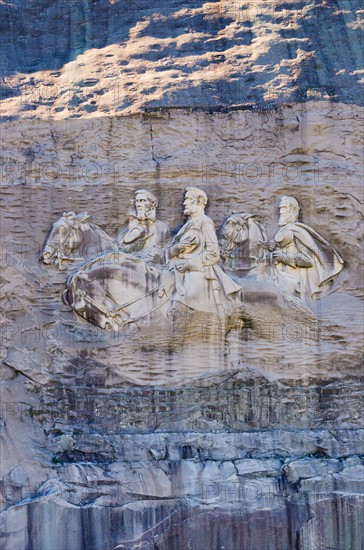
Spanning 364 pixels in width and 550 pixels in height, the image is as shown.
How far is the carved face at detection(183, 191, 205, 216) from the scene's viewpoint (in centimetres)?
1034

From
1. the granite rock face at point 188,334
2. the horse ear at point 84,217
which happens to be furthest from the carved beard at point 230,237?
the horse ear at point 84,217

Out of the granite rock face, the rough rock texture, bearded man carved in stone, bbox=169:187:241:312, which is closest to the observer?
the granite rock face

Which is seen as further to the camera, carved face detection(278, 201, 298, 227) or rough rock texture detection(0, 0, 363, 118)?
rough rock texture detection(0, 0, 363, 118)

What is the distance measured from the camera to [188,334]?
10227 mm

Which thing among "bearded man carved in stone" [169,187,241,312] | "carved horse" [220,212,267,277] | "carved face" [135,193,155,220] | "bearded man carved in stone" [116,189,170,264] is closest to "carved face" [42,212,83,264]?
"bearded man carved in stone" [116,189,170,264]

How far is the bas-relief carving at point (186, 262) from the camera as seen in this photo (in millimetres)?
10242

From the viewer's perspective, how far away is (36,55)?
35.8 feet

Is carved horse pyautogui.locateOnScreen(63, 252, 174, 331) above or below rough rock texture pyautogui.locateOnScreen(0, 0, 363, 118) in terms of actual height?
below

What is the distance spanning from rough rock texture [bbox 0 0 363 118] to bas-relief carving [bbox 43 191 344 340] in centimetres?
102

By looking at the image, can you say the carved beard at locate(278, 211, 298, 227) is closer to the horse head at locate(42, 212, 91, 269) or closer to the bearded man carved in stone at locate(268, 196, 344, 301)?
the bearded man carved in stone at locate(268, 196, 344, 301)

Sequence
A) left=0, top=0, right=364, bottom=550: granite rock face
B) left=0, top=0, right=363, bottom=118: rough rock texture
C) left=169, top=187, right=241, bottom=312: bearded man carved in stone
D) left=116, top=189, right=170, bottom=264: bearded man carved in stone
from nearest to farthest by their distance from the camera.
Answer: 1. left=0, top=0, right=364, bottom=550: granite rock face
2. left=169, top=187, right=241, bottom=312: bearded man carved in stone
3. left=116, top=189, right=170, bottom=264: bearded man carved in stone
4. left=0, top=0, right=363, bottom=118: rough rock texture

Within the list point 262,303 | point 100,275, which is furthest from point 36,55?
point 262,303

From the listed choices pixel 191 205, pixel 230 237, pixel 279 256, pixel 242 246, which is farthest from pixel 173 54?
pixel 279 256

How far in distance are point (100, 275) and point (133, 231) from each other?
53cm
